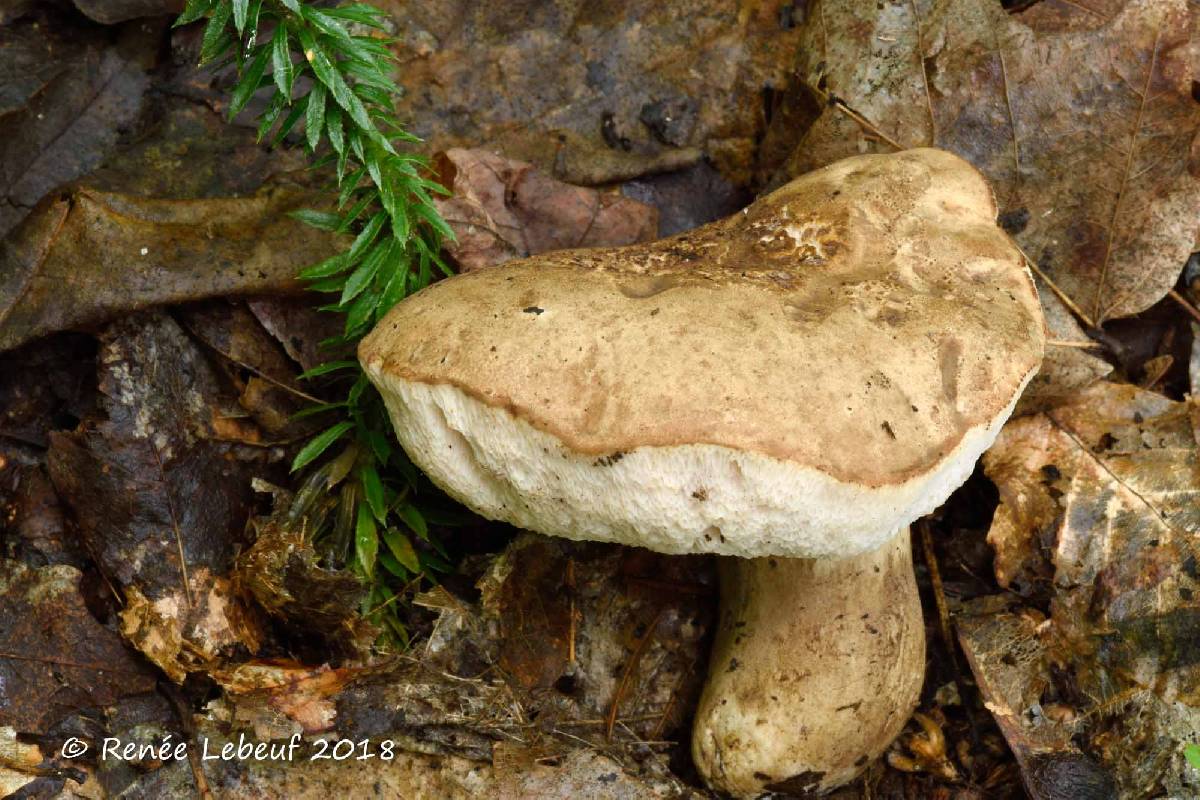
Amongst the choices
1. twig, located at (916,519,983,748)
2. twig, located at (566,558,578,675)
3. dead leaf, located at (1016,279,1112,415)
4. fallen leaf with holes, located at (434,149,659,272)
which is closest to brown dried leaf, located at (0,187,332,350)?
fallen leaf with holes, located at (434,149,659,272)

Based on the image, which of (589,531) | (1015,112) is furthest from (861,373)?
(1015,112)

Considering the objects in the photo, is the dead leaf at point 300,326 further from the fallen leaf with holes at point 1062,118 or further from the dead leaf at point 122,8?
the fallen leaf with holes at point 1062,118

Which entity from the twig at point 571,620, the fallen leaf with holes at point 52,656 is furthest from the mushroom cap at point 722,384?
the fallen leaf with holes at point 52,656

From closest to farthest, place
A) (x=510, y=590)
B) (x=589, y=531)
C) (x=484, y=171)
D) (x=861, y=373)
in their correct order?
(x=861, y=373) → (x=589, y=531) → (x=510, y=590) → (x=484, y=171)

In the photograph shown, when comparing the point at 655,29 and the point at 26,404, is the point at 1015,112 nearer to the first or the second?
the point at 655,29

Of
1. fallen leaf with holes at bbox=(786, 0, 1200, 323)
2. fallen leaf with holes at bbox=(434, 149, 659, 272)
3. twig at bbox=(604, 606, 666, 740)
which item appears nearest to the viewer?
twig at bbox=(604, 606, 666, 740)

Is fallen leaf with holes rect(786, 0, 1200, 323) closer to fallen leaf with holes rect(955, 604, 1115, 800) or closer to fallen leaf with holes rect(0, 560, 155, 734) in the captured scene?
fallen leaf with holes rect(955, 604, 1115, 800)
